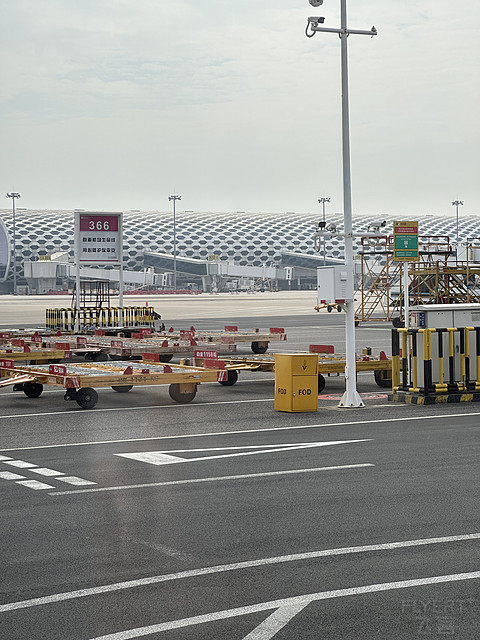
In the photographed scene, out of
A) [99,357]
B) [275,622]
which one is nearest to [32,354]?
[99,357]

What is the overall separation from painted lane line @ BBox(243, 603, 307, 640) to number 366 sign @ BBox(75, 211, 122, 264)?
27.5m

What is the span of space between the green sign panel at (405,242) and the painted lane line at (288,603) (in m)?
14.1

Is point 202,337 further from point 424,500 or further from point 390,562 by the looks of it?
point 390,562

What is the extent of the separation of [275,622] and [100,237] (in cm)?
2838

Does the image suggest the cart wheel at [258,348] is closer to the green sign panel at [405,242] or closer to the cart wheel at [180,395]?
the green sign panel at [405,242]

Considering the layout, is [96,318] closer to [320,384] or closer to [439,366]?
[320,384]

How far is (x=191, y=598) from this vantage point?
5.81 metres

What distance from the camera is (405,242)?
20.0 meters

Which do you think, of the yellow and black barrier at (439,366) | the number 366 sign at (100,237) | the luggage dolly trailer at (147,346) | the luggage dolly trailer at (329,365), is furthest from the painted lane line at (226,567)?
the number 366 sign at (100,237)

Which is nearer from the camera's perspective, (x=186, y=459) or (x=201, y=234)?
(x=186, y=459)

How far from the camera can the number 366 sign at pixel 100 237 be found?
32500 mm

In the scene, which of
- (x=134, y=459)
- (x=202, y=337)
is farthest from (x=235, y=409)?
(x=202, y=337)

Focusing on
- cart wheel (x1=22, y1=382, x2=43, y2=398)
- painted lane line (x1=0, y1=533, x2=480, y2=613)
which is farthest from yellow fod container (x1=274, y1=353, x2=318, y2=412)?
painted lane line (x1=0, y1=533, x2=480, y2=613)

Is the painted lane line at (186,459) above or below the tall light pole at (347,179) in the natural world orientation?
below
